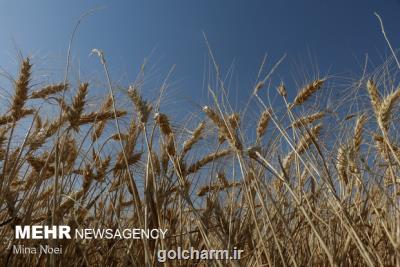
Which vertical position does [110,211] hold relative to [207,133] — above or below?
below

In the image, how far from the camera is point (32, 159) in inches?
104

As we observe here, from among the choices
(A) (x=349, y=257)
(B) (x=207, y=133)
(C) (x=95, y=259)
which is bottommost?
(A) (x=349, y=257)

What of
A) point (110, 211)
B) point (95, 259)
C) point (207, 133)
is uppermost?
point (207, 133)

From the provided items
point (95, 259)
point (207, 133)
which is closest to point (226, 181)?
point (207, 133)

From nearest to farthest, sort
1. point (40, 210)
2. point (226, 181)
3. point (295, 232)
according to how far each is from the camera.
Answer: point (295, 232) → point (40, 210) → point (226, 181)

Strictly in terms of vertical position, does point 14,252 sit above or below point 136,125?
below

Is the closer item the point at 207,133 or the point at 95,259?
the point at 95,259

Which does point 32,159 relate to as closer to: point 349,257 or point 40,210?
point 40,210

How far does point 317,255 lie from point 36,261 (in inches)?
53.5

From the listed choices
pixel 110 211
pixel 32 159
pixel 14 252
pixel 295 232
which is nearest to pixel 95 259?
pixel 110 211

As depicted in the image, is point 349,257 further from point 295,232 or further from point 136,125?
point 136,125

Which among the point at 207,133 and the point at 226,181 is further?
the point at 226,181

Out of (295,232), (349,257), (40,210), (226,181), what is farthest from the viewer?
(226,181)

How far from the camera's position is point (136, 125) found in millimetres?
2453
